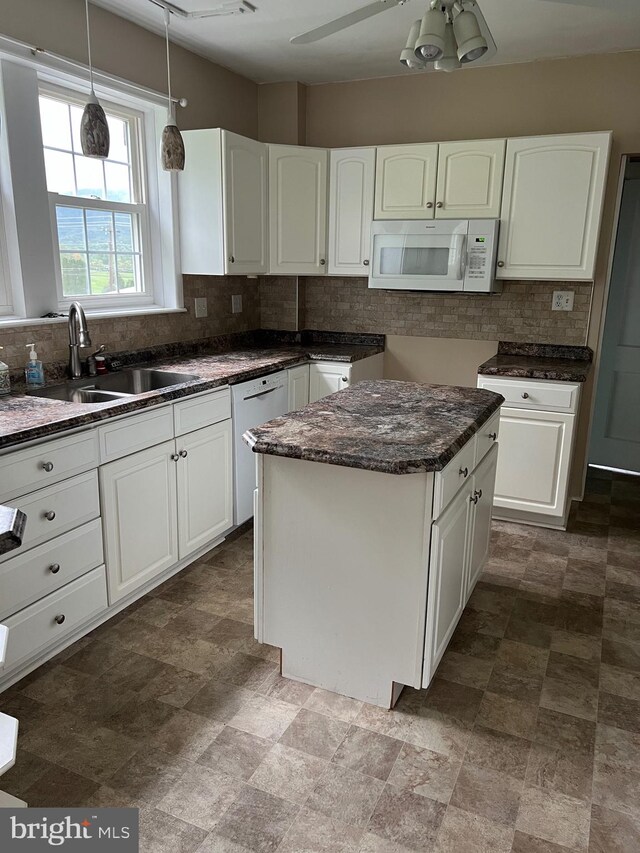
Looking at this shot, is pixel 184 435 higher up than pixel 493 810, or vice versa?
pixel 184 435

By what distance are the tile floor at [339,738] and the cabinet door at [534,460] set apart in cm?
79

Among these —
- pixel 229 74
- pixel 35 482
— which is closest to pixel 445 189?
pixel 229 74

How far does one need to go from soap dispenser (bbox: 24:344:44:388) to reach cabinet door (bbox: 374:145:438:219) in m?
2.18

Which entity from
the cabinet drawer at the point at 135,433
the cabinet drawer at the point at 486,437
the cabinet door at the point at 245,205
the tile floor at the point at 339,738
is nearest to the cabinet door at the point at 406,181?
the cabinet door at the point at 245,205

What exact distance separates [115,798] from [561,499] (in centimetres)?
265

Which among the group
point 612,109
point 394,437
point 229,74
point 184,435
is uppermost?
point 229,74

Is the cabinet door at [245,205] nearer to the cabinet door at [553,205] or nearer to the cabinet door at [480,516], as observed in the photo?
the cabinet door at [553,205]

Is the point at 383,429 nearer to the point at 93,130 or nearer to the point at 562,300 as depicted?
the point at 93,130

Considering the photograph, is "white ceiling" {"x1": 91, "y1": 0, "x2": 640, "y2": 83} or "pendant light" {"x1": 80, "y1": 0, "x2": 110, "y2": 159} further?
"white ceiling" {"x1": 91, "y1": 0, "x2": 640, "y2": 83}

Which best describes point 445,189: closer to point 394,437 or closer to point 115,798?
point 394,437

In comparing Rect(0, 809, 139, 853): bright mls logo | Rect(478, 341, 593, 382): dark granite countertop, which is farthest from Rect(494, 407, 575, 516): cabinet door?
Rect(0, 809, 139, 853): bright mls logo

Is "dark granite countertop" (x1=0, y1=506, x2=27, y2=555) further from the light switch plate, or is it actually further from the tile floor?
the light switch plate

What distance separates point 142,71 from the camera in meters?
3.21

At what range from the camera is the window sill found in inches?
107
